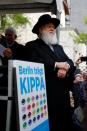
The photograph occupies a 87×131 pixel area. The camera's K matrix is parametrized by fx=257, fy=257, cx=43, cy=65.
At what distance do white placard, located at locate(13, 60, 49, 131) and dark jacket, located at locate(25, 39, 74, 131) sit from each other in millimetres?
434

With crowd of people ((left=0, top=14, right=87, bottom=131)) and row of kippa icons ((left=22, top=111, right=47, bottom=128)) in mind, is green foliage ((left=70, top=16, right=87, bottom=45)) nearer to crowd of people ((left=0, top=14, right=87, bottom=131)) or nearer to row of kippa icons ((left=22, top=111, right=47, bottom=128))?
crowd of people ((left=0, top=14, right=87, bottom=131))

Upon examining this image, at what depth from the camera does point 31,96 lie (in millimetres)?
2398

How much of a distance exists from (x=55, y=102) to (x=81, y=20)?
54.6 meters

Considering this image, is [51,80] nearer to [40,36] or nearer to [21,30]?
[40,36]

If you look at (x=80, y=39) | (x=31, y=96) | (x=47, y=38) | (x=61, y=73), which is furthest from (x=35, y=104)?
(x=80, y=39)

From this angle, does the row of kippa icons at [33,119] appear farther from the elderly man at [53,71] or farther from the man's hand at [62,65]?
the man's hand at [62,65]

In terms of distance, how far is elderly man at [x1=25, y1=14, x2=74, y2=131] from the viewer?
3111 mm

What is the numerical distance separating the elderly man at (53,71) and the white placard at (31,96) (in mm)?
429

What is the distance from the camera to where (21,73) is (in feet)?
7.56

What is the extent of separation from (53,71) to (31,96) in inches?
31.5

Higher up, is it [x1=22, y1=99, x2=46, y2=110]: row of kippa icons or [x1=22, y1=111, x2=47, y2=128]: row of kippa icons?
[x1=22, y1=99, x2=46, y2=110]: row of kippa icons

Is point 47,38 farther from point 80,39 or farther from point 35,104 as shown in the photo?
point 80,39

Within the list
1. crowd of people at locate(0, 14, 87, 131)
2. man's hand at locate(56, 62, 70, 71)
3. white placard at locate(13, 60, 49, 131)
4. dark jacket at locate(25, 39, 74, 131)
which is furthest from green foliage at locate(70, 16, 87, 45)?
white placard at locate(13, 60, 49, 131)

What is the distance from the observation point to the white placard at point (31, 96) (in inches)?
88.5
